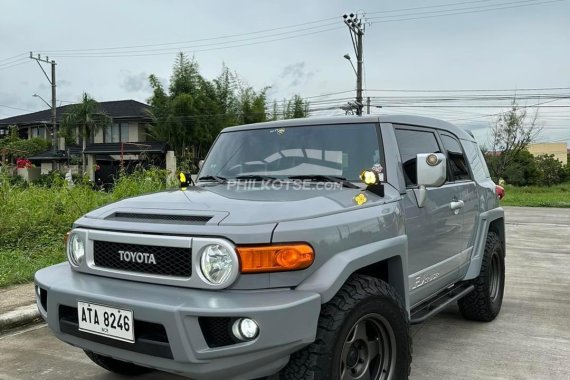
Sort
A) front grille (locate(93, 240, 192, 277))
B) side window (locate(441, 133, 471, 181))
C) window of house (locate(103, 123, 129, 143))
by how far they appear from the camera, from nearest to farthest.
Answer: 1. front grille (locate(93, 240, 192, 277))
2. side window (locate(441, 133, 471, 181))
3. window of house (locate(103, 123, 129, 143))

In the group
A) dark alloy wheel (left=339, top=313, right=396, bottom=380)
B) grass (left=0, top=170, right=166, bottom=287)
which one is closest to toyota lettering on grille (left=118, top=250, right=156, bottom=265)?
dark alloy wheel (left=339, top=313, right=396, bottom=380)

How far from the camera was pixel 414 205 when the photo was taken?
11.2ft

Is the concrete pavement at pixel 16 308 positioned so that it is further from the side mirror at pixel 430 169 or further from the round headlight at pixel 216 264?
→ the side mirror at pixel 430 169

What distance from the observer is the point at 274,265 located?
236 cm

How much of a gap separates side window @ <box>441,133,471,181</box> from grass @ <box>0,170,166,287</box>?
197 inches

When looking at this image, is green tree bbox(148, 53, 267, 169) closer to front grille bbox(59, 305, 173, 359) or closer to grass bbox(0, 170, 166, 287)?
grass bbox(0, 170, 166, 287)

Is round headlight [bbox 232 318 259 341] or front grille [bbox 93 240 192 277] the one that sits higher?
front grille [bbox 93 240 192 277]

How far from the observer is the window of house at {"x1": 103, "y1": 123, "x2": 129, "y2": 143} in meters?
41.1

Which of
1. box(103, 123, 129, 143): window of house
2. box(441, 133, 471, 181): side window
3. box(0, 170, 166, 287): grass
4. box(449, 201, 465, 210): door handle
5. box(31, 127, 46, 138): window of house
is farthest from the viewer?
box(31, 127, 46, 138): window of house

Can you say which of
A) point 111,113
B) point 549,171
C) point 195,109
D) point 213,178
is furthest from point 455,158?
point 549,171

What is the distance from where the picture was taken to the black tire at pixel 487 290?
466 cm

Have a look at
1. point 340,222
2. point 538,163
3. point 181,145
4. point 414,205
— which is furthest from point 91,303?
point 538,163

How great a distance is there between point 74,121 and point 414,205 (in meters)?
37.9

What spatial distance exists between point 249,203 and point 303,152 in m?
1.01
